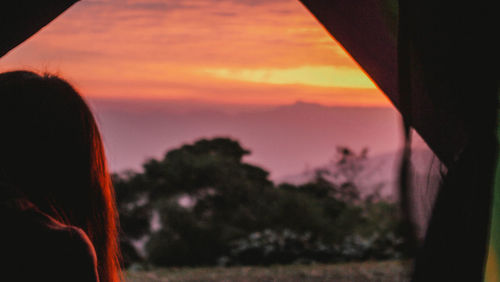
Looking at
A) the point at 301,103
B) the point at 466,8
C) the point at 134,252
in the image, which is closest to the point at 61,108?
the point at 466,8

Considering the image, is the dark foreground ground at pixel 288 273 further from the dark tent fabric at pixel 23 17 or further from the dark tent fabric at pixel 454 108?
the dark tent fabric at pixel 23 17

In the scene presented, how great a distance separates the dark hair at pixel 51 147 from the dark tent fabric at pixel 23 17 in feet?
2.65

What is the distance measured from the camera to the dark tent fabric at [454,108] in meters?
1.60

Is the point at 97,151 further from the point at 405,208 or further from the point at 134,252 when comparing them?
the point at 134,252

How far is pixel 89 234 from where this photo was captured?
149 cm

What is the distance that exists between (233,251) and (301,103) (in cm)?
171

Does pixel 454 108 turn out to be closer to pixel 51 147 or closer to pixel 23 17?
pixel 51 147

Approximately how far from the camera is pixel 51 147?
136cm

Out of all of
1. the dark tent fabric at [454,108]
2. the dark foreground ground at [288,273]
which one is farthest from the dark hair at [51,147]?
the dark foreground ground at [288,273]

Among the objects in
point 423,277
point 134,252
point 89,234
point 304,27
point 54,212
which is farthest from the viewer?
point 134,252

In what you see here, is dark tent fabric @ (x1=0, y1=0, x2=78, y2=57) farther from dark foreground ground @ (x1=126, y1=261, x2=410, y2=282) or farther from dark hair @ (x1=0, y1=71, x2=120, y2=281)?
dark foreground ground @ (x1=126, y1=261, x2=410, y2=282)

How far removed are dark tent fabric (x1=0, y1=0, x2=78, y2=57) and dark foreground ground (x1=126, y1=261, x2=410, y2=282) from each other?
3.62 meters

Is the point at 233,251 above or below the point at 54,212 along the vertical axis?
below

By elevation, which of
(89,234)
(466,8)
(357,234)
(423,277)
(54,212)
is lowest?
(357,234)
